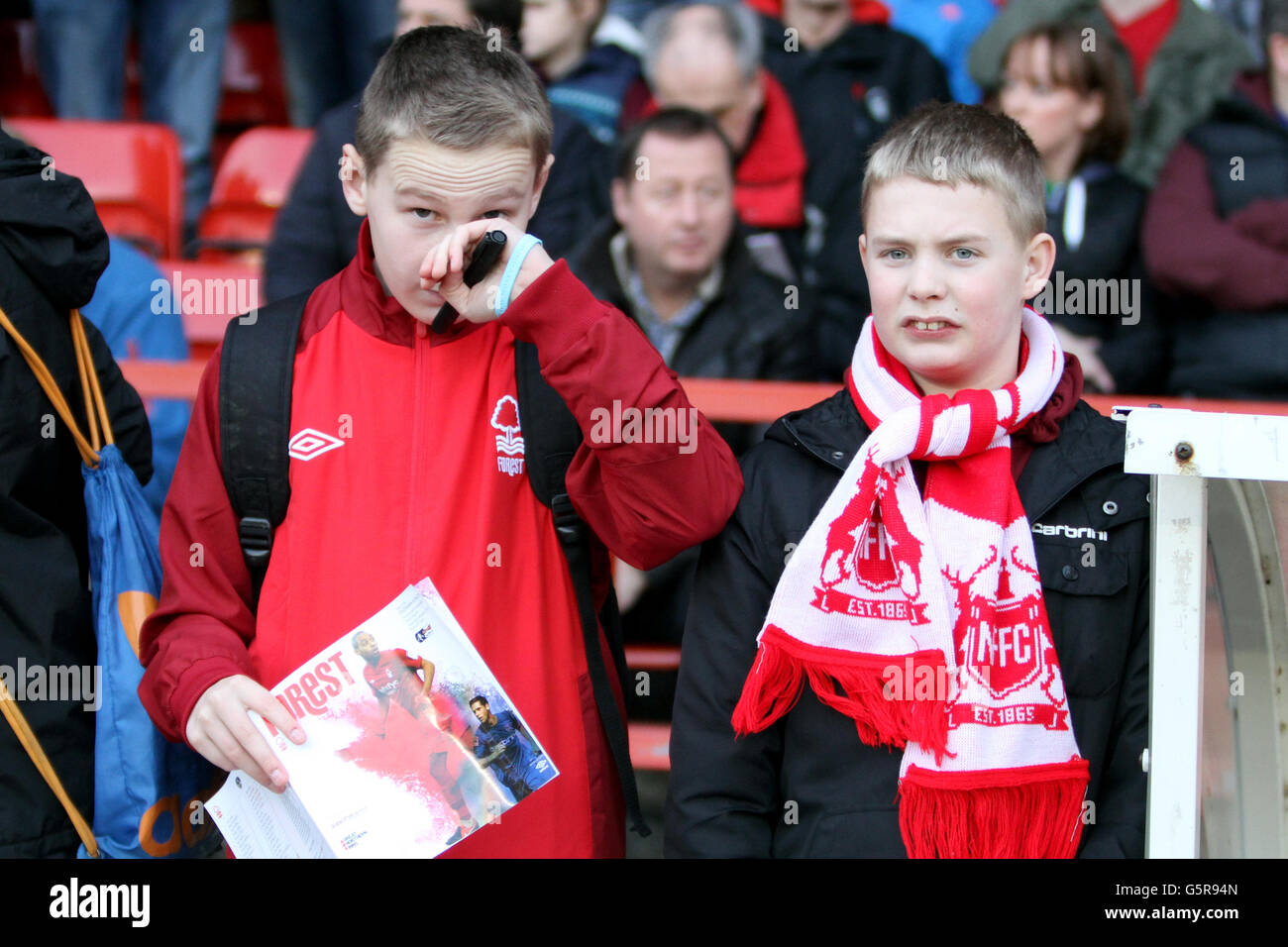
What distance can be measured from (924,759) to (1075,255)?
2664 millimetres

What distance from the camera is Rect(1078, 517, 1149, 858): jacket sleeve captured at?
202cm

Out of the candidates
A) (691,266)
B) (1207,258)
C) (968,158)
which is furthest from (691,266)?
(968,158)

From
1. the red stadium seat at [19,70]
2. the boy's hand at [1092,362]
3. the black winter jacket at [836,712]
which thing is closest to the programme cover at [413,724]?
the black winter jacket at [836,712]

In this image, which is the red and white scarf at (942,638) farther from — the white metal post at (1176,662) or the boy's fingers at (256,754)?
the boy's fingers at (256,754)

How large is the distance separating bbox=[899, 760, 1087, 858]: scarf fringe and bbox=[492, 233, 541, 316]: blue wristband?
0.86 m

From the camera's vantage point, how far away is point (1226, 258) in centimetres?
426

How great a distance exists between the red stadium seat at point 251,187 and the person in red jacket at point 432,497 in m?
3.60

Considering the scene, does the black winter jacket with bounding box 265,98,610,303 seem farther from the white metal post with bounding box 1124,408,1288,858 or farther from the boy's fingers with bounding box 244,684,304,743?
the white metal post with bounding box 1124,408,1288,858

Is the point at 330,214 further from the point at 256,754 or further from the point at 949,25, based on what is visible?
the point at 256,754

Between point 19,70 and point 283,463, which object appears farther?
point 19,70

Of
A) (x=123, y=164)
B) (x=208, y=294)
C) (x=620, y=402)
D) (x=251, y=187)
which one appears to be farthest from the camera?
(x=251, y=187)

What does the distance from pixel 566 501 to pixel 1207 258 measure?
2.85 metres

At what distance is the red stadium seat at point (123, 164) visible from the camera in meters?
5.37

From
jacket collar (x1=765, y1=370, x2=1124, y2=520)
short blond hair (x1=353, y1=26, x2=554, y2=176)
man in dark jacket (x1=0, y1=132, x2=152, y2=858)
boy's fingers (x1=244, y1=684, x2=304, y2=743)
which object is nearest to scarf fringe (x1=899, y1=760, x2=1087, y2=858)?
jacket collar (x1=765, y1=370, x2=1124, y2=520)
